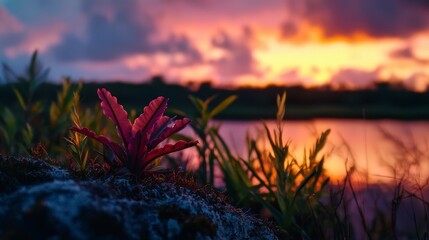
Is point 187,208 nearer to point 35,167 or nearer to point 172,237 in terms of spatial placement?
point 172,237

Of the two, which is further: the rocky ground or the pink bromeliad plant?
the pink bromeliad plant

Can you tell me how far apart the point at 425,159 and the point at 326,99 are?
122ft

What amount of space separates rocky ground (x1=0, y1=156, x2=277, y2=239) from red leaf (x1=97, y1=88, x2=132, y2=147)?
164 mm

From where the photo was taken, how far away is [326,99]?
3991 centimetres

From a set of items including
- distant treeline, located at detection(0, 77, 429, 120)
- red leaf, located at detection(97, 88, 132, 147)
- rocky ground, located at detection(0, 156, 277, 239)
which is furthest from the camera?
distant treeline, located at detection(0, 77, 429, 120)

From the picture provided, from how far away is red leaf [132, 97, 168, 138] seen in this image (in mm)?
2008

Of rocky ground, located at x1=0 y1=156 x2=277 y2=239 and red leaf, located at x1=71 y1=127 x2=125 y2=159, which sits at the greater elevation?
red leaf, located at x1=71 y1=127 x2=125 y2=159

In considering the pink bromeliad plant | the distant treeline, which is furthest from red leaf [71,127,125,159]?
the distant treeline

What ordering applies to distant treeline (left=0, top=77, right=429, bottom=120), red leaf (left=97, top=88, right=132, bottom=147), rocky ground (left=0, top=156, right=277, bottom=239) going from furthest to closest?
Result: 1. distant treeline (left=0, top=77, right=429, bottom=120)
2. red leaf (left=97, top=88, right=132, bottom=147)
3. rocky ground (left=0, top=156, right=277, bottom=239)

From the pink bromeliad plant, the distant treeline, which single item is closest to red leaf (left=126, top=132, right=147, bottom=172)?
the pink bromeliad plant

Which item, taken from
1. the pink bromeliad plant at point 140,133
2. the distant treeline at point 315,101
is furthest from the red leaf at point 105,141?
the distant treeline at point 315,101

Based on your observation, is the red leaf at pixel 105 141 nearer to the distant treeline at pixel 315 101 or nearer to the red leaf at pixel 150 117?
the red leaf at pixel 150 117

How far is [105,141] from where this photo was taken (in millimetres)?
2008

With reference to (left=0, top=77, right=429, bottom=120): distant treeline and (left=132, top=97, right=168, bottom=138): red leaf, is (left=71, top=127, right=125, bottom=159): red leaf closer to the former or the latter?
(left=132, top=97, right=168, bottom=138): red leaf
